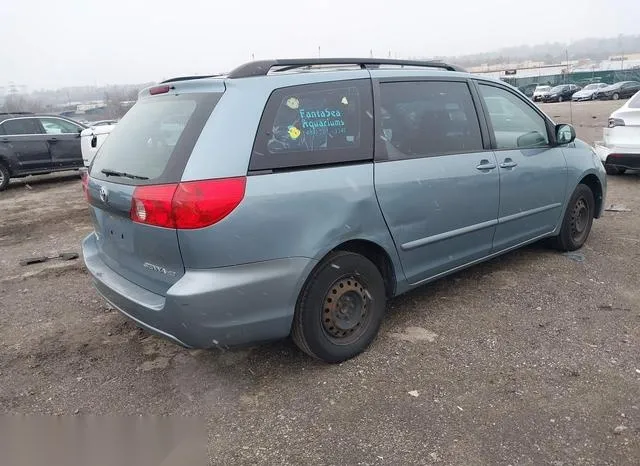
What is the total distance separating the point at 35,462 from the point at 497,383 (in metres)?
2.45

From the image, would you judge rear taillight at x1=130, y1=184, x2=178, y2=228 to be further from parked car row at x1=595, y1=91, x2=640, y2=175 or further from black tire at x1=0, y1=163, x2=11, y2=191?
black tire at x1=0, y1=163, x2=11, y2=191

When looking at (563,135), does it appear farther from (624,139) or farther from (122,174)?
(624,139)

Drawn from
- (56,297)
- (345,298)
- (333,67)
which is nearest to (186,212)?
(345,298)

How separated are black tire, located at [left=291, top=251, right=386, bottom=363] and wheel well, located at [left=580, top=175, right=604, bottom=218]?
2.96m

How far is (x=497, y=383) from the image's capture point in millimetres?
2961

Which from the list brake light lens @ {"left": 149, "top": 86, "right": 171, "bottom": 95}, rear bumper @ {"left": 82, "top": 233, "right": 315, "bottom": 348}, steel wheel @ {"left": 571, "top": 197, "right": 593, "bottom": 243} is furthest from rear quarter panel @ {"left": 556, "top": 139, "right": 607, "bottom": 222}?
brake light lens @ {"left": 149, "top": 86, "right": 171, "bottom": 95}

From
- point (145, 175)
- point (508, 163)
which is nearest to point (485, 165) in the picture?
point (508, 163)

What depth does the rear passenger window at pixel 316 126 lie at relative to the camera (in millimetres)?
A: 2816

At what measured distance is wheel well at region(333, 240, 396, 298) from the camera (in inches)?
125

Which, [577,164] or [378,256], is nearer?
[378,256]

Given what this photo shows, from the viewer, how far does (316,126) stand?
3.01m

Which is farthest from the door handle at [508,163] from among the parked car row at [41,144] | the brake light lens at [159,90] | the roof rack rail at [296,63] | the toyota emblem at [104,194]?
the parked car row at [41,144]

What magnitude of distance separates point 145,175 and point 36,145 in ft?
33.4

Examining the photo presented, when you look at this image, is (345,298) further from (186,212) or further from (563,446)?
(563,446)
